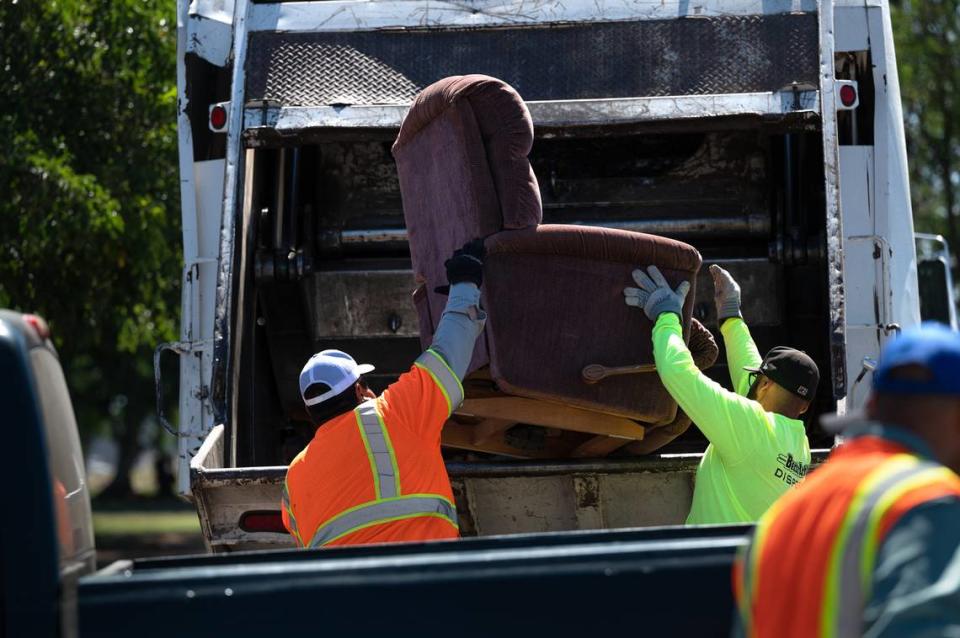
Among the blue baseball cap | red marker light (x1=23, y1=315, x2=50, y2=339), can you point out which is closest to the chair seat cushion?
red marker light (x1=23, y1=315, x2=50, y2=339)

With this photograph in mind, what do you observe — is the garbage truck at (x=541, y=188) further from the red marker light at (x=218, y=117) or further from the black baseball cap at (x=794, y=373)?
the black baseball cap at (x=794, y=373)

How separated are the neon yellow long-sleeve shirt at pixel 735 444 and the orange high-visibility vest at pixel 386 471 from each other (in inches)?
22.0

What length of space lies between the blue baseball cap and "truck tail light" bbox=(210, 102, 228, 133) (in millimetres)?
3277

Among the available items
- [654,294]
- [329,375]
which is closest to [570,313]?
[654,294]

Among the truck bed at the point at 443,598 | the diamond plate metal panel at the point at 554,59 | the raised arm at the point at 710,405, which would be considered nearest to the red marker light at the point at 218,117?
the diamond plate metal panel at the point at 554,59

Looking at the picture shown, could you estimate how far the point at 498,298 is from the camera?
12.7 feet

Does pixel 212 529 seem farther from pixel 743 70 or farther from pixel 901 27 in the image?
pixel 901 27

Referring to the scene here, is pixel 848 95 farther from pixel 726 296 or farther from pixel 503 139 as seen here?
pixel 503 139

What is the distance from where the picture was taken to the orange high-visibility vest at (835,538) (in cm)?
182

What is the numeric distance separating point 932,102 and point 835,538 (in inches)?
489

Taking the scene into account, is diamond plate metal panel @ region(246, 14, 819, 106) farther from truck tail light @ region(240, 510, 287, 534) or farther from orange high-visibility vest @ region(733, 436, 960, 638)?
orange high-visibility vest @ region(733, 436, 960, 638)

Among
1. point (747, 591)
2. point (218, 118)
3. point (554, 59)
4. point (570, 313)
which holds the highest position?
point (554, 59)

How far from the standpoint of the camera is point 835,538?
6.05 ft

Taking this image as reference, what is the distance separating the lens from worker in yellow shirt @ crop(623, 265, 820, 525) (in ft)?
11.5
